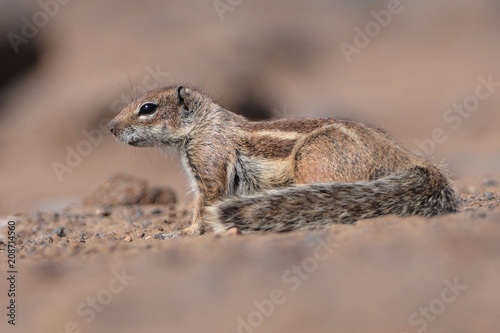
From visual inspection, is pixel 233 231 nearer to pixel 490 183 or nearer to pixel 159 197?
pixel 159 197

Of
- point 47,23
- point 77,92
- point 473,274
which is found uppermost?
point 47,23

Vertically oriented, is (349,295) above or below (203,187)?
below

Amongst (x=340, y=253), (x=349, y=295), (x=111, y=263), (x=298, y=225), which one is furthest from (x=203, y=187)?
(x=349, y=295)

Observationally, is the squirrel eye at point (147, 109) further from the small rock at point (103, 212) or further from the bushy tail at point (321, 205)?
the bushy tail at point (321, 205)

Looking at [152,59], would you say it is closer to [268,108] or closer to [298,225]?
[268,108]

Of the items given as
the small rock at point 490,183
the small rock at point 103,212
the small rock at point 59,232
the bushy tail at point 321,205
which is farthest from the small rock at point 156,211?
the small rock at point 490,183

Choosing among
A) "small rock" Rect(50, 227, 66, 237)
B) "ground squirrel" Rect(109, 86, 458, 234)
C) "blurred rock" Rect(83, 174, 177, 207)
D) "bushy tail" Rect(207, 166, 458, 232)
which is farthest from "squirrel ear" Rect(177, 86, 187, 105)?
"blurred rock" Rect(83, 174, 177, 207)

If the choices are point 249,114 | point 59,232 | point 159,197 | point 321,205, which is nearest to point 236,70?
point 249,114
